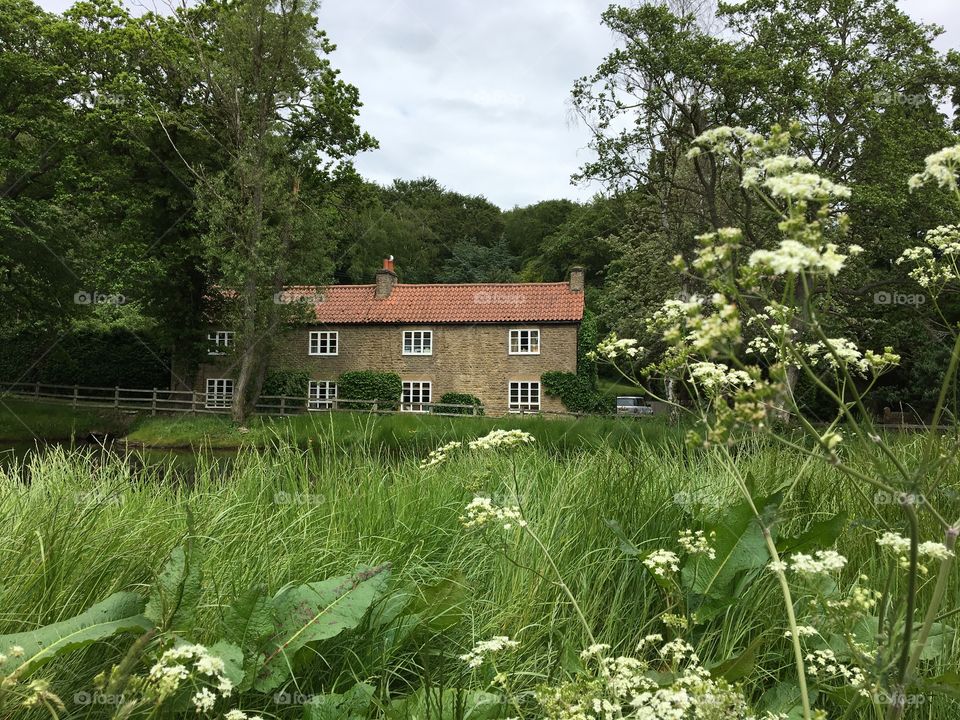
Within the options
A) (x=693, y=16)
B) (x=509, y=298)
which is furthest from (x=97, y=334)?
(x=693, y=16)

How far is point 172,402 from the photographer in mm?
29484

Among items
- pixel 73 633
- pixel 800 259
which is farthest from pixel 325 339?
pixel 800 259

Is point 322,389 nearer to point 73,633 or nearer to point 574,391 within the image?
point 574,391

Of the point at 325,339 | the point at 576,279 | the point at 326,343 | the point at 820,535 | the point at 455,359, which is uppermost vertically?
the point at 576,279

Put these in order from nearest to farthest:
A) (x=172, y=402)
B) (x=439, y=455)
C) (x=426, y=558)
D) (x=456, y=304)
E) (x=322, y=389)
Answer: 1. (x=426, y=558)
2. (x=439, y=455)
3. (x=172, y=402)
4. (x=456, y=304)
5. (x=322, y=389)

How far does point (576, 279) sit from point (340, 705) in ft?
107

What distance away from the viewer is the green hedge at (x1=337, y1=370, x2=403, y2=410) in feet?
112

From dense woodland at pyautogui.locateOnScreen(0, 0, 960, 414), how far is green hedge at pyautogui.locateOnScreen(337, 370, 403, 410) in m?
7.71

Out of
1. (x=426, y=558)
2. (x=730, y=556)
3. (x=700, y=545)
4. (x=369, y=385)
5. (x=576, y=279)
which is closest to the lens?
(x=700, y=545)

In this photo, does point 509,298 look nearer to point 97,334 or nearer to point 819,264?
point 97,334

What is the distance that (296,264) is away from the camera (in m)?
24.8

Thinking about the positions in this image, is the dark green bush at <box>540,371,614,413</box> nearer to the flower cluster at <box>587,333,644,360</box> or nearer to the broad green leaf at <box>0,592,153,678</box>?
the flower cluster at <box>587,333,644,360</box>

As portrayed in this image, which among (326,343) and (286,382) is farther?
(326,343)

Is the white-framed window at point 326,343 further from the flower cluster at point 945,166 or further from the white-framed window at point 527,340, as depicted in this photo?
the flower cluster at point 945,166
